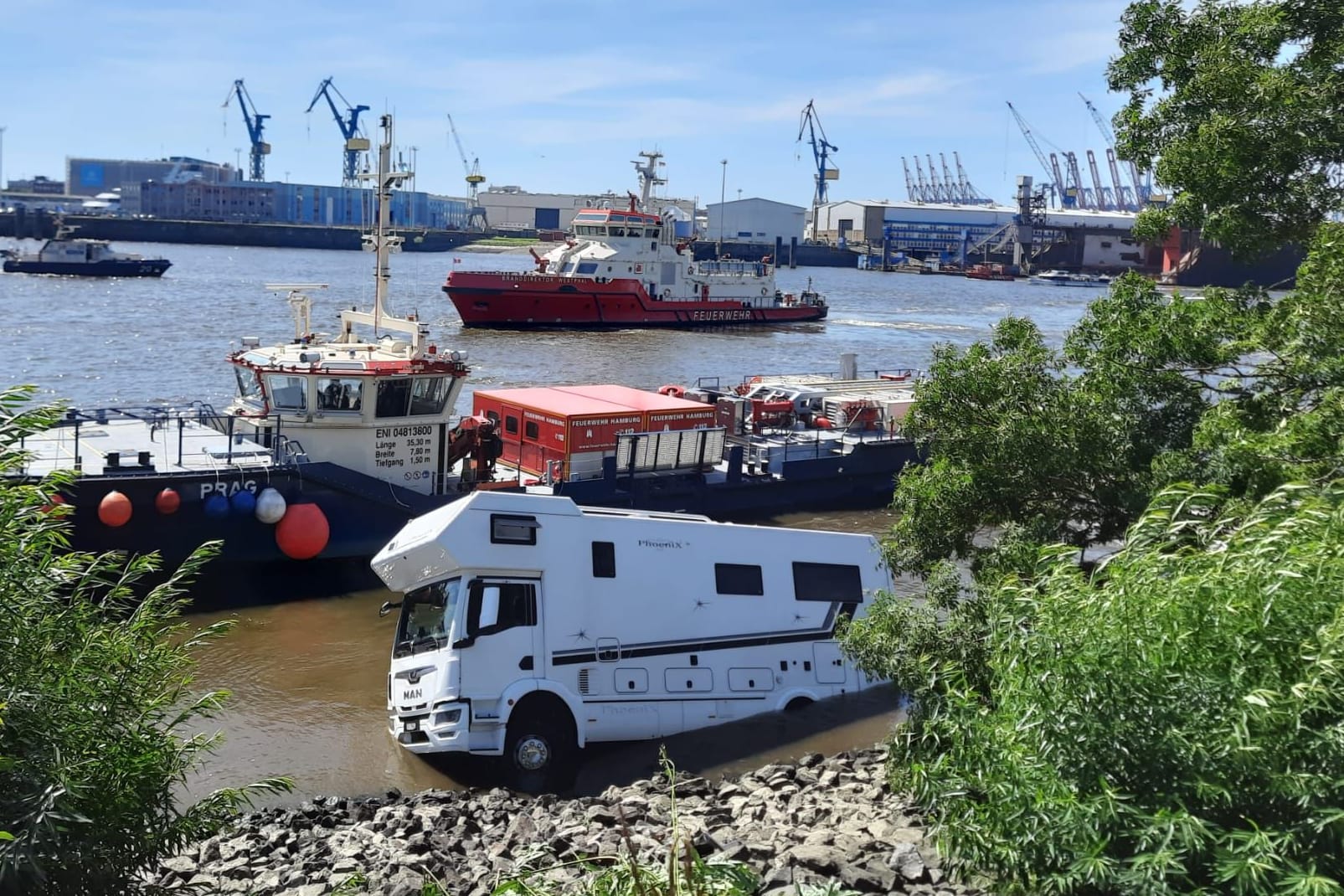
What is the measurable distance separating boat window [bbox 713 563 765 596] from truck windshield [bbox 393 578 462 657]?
3.02 metres

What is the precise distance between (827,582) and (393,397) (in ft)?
30.5

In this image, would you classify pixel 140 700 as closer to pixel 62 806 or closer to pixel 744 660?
pixel 62 806

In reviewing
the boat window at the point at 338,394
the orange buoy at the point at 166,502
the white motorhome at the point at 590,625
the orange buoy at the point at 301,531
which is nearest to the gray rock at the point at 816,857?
the white motorhome at the point at 590,625

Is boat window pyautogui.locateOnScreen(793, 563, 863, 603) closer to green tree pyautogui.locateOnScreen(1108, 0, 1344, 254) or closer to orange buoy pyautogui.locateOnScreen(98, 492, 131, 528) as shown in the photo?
green tree pyautogui.locateOnScreen(1108, 0, 1344, 254)

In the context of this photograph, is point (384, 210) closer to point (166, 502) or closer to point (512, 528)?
point (166, 502)

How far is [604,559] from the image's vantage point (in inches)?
524

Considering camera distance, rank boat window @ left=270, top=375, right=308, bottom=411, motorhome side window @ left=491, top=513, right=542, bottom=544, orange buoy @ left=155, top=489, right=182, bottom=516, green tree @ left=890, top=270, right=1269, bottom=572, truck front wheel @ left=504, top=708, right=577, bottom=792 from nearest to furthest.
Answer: green tree @ left=890, top=270, right=1269, bottom=572
motorhome side window @ left=491, top=513, right=542, bottom=544
truck front wheel @ left=504, top=708, right=577, bottom=792
orange buoy @ left=155, top=489, right=182, bottom=516
boat window @ left=270, top=375, right=308, bottom=411

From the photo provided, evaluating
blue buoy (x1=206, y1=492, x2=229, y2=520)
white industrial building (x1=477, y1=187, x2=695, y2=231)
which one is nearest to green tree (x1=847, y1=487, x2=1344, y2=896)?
blue buoy (x1=206, y1=492, x2=229, y2=520)

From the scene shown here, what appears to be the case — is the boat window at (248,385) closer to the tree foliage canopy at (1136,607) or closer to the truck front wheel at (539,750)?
the truck front wheel at (539,750)

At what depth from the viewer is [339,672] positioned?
16859 mm

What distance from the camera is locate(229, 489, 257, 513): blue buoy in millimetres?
19359

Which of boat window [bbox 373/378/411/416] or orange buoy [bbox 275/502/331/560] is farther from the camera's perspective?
boat window [bbox 373/378/411/416]

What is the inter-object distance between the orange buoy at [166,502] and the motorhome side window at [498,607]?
8288 millimetres

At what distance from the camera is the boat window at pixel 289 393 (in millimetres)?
20609
